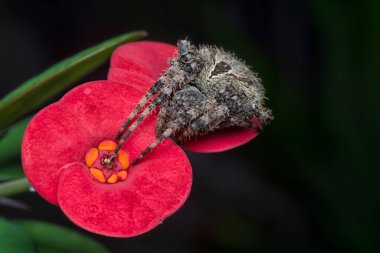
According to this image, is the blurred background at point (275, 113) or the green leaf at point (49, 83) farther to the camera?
the blurred background at point (275, 113)

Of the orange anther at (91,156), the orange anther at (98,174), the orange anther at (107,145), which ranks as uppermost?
the orange anther at (107,145)

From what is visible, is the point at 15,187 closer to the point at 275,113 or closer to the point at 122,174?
the point at 122,174

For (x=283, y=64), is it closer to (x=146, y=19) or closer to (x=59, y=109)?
(x=146, y=19)

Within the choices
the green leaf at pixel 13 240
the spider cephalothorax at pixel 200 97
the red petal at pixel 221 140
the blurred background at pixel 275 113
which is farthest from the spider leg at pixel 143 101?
the blurred background at pixel 275 113

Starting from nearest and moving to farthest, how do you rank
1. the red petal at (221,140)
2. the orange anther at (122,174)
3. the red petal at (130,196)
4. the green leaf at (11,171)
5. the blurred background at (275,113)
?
the red petal at (130,196)
the orange anther at (122,174)
the red petal at (221,140)
the green leaf at (11,171)
the blurred background at (275,113)

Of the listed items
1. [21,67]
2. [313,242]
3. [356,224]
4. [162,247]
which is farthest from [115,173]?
[21,67]

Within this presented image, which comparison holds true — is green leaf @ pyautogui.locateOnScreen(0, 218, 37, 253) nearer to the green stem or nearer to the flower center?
the green stem

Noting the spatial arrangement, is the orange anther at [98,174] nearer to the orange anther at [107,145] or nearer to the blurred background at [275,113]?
the orange anther at [107,145]
